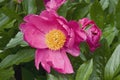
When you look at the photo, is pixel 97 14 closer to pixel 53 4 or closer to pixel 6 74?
pixel 53 4

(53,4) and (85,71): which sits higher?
(53,4)

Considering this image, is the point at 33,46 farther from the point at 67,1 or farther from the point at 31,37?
the point at 67,1

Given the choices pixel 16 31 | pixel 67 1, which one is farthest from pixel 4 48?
pixel 67 1

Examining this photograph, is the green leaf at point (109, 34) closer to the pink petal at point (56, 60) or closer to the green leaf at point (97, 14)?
the green leaf at point (97, 14)

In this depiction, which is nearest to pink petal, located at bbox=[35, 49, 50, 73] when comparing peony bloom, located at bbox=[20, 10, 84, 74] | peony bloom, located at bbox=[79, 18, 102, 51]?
peony bloom, located at bbox=[20, 10, 84, 74]

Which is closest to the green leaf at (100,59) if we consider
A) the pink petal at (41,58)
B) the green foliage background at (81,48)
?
the green foliage background at (81,48)

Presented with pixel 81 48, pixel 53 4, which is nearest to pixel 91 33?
pixel 81 48
